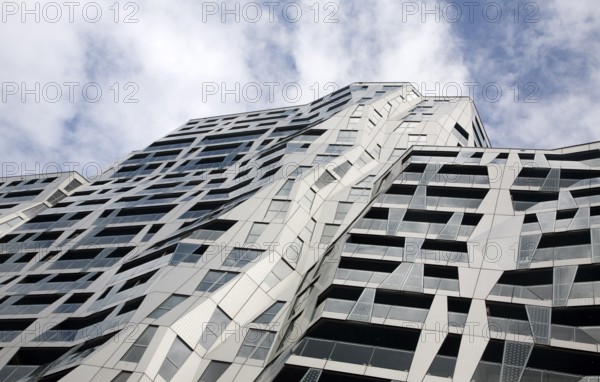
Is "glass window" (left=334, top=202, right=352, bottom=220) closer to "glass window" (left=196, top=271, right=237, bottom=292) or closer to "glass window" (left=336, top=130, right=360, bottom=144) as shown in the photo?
"glass window" (left=336, top=130, right=360, bottom=144)

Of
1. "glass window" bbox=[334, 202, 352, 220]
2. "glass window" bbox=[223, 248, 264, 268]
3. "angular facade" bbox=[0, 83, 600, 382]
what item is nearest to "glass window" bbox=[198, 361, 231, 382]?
"angular facade" bbox=[0, 83, 600, 382]

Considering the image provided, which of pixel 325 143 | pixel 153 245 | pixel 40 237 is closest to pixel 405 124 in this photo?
pixel 325 143

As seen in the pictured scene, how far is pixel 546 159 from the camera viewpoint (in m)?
36.2

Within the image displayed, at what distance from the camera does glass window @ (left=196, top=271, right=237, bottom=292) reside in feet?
95.2

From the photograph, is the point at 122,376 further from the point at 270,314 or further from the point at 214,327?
the point at 270,314

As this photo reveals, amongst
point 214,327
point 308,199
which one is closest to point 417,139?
point 308,199

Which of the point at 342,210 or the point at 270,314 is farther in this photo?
the point at 342,210

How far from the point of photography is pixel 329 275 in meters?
30.0

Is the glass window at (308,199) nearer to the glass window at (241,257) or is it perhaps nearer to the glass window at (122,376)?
the glass window at (241,257)

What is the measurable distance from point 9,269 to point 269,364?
26.7m

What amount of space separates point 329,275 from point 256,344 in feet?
18.9

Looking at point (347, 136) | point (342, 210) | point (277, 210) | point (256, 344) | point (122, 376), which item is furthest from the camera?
point (347, 136)

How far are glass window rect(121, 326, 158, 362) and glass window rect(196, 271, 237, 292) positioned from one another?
3.97m

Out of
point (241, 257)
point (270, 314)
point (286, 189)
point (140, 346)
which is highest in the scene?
point (286, 189)
